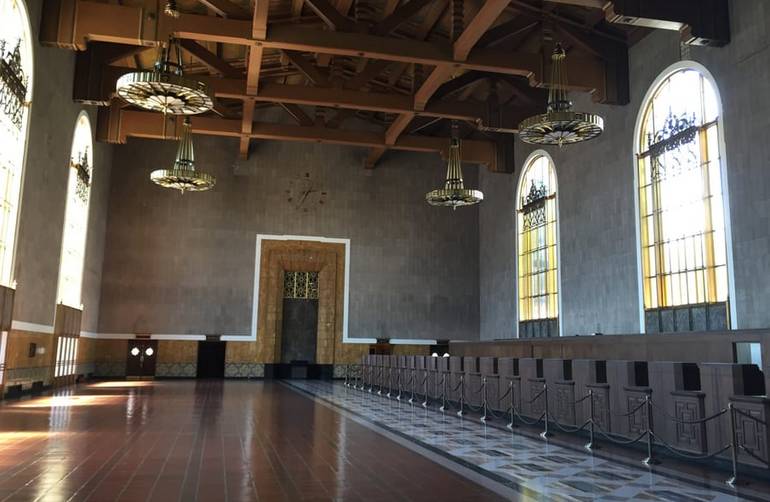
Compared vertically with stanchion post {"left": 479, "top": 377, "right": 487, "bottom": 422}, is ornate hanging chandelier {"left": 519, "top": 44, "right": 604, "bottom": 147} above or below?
above

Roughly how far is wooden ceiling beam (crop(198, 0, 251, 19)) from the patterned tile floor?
36.5 feet

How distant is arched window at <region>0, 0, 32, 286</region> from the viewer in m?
12.4

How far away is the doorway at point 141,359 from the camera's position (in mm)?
22578

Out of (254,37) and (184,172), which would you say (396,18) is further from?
(184,172)

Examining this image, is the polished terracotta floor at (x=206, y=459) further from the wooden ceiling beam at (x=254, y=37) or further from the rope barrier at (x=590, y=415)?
the wooden ceiling beam at (x=254, y=37)

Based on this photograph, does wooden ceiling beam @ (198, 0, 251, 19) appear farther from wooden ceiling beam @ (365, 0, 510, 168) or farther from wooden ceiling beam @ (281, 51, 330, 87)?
wooden ceiling beam @ (365, 0, 510, 168)

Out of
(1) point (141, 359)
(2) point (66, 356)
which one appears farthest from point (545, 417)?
(1) point (141, 359)

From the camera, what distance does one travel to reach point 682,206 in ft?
45.9

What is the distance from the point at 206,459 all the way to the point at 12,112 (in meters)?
10.2

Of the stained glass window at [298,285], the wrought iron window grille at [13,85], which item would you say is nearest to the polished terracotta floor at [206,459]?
the wrought iron window grille at [13,85]

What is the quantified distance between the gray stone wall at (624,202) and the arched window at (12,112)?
14.1 metres

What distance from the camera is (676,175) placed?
14.2 meters

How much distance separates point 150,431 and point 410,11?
11.5 metres

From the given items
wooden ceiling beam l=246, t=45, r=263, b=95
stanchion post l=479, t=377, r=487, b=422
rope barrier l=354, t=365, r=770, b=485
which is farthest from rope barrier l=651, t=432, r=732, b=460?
wooden ceiling beam l=246, t=45, r=263, b=95
